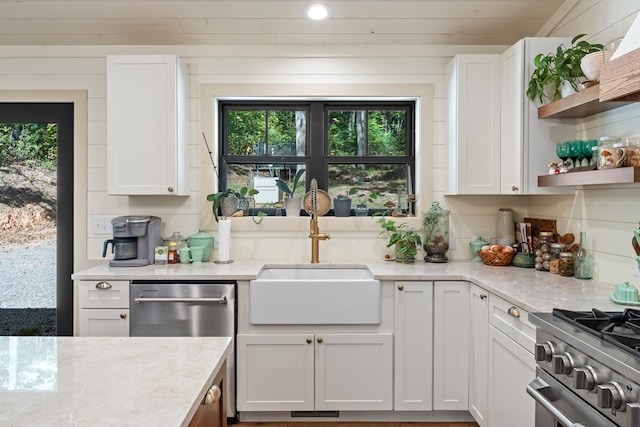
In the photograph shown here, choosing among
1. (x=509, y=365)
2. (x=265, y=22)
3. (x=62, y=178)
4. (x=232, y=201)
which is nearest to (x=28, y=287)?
(x=62, y=178)

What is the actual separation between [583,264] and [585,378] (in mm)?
1184

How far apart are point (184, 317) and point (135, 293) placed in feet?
1.02

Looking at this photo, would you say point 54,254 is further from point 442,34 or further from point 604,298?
point 604,298

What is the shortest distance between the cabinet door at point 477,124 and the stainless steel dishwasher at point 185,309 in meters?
1.62

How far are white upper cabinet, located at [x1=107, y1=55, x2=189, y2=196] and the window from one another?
49cm

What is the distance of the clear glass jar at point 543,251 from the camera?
8.40 ft

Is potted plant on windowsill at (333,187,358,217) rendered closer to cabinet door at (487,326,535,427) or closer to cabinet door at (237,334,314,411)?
cabinet door at (237,334,314,411)

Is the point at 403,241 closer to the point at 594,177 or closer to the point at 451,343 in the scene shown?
the point at 451,343

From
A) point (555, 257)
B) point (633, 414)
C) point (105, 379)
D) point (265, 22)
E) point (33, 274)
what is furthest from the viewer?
point (33, 274)

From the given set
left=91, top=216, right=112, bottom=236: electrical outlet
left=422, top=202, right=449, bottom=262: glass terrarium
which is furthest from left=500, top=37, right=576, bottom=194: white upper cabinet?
left=91, top=216, right=112, bottom=236: electrical outlet

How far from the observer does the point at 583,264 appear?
2297mm

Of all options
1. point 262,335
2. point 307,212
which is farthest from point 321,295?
point 307,212

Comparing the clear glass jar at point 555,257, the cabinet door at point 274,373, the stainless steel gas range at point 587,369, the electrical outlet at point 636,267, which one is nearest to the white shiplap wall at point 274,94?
the clear glass jar at point 555,257

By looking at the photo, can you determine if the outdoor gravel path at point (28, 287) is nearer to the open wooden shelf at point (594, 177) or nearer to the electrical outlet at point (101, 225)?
the electrical outlet at point (101, 225)
